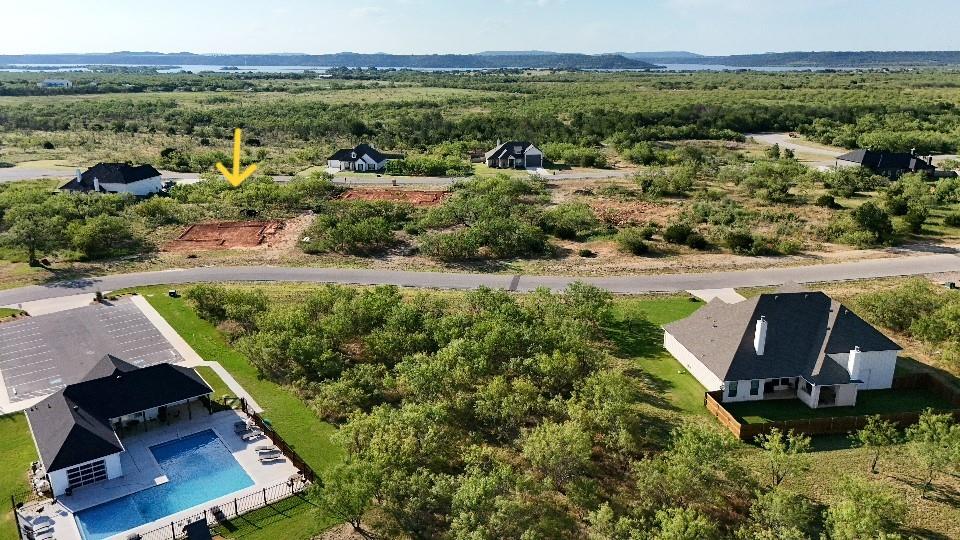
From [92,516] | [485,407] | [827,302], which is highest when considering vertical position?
[827,302]

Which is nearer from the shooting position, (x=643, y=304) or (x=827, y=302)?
(x=827, y=302)

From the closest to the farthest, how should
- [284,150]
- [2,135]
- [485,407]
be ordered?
[485,407], [284,150], [2,135]

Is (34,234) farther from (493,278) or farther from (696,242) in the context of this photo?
(696,242)

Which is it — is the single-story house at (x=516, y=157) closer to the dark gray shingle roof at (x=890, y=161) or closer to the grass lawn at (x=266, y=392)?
the dark gray shingle roof at (x=890, y=161)

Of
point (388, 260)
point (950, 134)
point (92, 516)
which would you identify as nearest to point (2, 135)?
point (388, 260)

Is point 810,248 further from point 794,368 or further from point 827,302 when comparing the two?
point 794,368

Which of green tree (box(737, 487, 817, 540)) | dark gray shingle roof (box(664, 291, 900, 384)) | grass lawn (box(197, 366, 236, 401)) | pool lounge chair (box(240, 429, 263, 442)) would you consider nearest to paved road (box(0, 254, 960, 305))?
dark gray shingle roof (box(664, 291, 900, 384))
